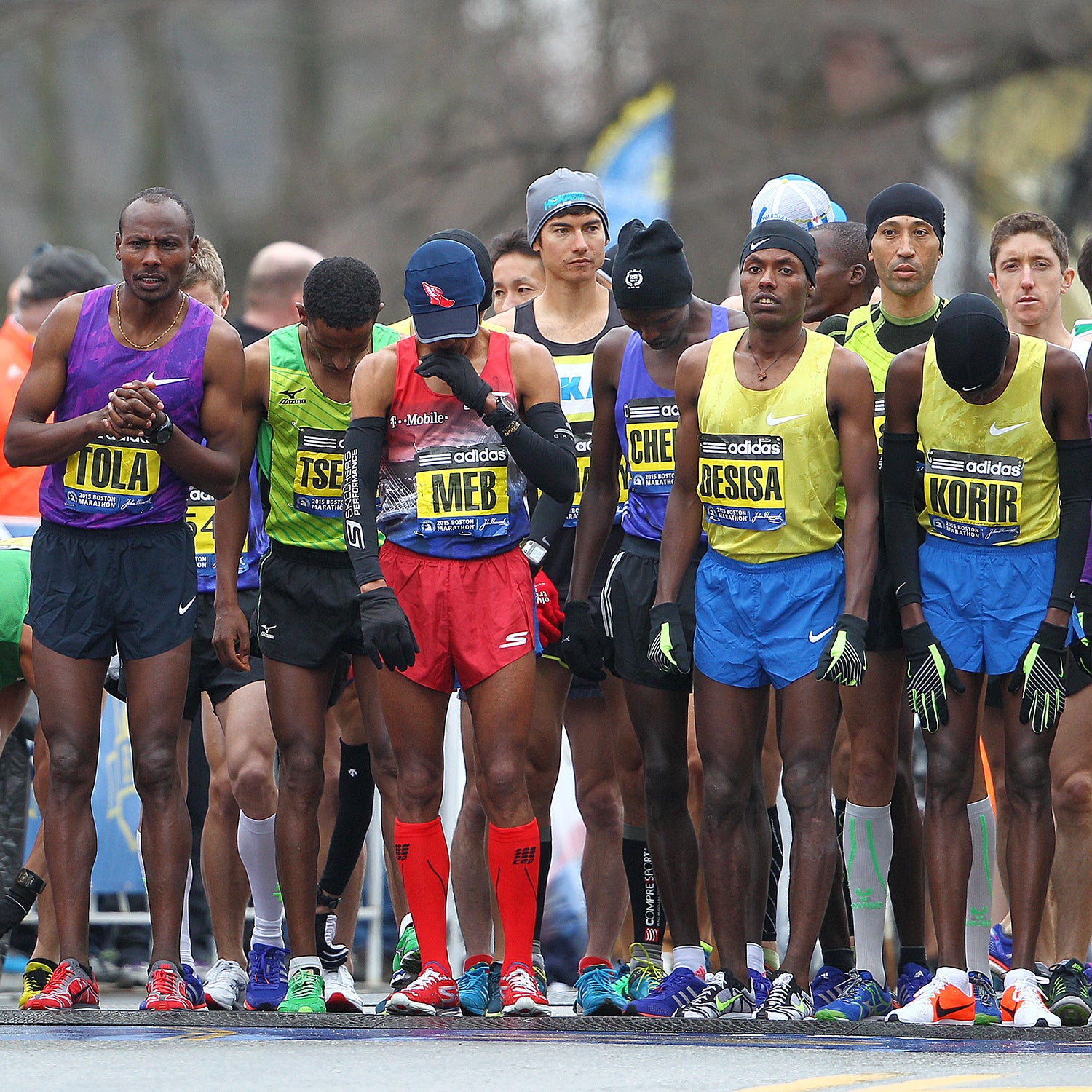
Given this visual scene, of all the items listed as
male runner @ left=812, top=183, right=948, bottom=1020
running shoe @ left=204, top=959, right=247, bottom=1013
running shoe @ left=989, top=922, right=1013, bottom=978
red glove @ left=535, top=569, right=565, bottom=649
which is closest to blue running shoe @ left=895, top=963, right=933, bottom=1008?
male runner @ left=812, top=183, right=948, bottom=1020

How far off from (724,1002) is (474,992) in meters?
0.78

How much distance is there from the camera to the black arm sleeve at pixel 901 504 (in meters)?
6.72

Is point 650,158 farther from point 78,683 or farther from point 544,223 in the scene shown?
point 78,683

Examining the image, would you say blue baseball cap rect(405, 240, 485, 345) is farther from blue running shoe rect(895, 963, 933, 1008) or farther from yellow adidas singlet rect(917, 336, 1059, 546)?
blue running shoe rect(895, 963, 933, 1008)

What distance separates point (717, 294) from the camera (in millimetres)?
20500

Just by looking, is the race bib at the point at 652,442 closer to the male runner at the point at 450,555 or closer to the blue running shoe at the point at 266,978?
the male runner at the point at 450,555

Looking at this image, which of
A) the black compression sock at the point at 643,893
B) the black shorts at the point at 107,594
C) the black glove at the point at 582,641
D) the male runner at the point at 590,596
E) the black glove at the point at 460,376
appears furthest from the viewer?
the male runner at the point at 590,596

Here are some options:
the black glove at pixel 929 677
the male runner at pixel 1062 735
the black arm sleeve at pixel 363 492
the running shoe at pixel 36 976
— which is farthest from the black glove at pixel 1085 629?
the running shoe at pixel 36 976

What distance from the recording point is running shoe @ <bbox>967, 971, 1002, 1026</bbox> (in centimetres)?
655

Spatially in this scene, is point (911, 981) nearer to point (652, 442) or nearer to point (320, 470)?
point (652, 442)

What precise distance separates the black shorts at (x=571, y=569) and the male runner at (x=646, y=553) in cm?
18

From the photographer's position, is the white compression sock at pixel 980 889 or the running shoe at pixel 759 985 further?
the white compression sock at pixel 980 889

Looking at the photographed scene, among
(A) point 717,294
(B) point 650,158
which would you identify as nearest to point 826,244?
(B) point 650,158

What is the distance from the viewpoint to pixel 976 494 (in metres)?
6.67
